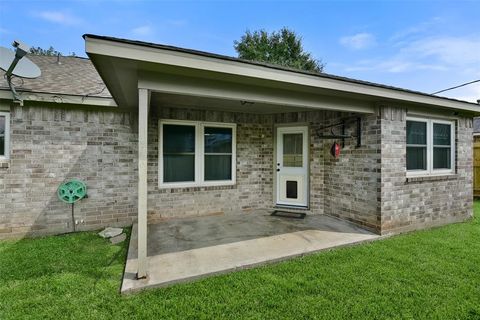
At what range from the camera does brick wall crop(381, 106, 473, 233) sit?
4.58 meters

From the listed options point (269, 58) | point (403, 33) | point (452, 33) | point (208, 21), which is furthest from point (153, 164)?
point (269, 58)

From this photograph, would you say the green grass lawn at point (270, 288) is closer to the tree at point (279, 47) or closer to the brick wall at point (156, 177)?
the brick wall at point (156, 177)

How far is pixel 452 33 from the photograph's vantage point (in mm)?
7504

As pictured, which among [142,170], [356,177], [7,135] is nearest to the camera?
[142,170]

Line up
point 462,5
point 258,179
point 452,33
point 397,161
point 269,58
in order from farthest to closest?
point 269,58 → point 452,33 → point 258,179 → point 462,5 → point 397,161

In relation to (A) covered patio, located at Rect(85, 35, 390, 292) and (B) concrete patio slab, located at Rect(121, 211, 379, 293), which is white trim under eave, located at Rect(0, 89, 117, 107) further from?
(B) concrete patio slab, located at Rect(121, 211, 379, 293)

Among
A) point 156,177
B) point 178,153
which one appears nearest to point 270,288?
point 156,177

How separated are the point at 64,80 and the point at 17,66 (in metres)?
1.41

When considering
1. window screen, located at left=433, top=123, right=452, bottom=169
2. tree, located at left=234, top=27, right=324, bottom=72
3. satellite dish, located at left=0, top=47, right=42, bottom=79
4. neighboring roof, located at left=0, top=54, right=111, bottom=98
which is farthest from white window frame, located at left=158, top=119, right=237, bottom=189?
tree, located at left=234, top=27, right=324, bottom=72

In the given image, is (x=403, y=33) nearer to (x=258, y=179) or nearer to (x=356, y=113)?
(x=356, y=113)

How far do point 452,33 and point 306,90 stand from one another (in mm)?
7160

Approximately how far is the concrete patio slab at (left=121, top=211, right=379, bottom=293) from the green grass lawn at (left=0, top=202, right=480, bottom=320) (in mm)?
156

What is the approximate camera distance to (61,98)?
14.4 ft

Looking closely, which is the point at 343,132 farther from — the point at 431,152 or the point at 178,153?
the point at 178,153
